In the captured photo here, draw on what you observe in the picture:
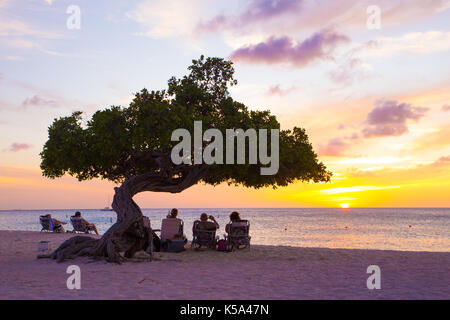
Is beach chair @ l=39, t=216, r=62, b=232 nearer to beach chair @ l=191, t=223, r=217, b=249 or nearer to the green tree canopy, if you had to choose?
the green tree canopy

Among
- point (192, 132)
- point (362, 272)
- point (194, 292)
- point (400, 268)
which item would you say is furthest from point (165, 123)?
point (400, 268)

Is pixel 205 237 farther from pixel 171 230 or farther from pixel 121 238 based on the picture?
pixel 121 238

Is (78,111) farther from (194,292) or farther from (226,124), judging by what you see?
(194,292)

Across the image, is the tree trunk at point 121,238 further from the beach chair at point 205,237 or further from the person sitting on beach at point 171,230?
the beach chair at point 205,237

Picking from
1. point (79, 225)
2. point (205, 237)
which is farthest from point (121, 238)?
point (79, 225)

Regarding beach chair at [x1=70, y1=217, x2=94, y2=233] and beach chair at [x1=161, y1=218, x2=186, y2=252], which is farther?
beach chair at [x1=70, y1=217, x2=94, y2=233]

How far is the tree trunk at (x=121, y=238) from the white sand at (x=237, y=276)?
0.53m

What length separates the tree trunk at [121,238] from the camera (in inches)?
540

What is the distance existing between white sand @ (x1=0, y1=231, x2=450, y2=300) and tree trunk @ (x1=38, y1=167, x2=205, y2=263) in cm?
53

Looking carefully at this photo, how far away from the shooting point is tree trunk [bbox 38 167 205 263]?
13711 mm

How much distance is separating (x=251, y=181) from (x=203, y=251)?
10.8 feet

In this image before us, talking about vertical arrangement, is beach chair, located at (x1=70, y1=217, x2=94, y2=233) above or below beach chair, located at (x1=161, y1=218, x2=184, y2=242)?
below

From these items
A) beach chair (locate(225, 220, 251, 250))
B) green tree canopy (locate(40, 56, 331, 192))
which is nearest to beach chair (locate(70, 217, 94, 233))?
green tree canopy (locate(40, 56, 331, 192))

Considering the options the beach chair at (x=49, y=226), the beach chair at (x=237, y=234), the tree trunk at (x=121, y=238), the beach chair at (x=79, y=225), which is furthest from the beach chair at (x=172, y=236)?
the beach chair at (x=49, y=226)
